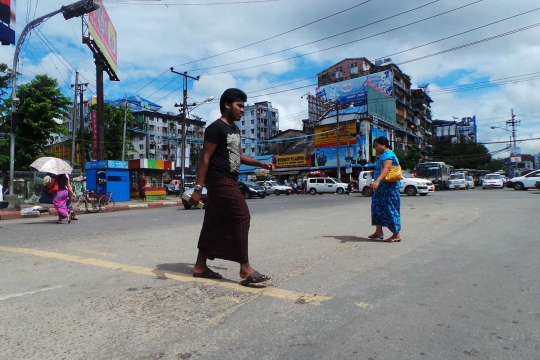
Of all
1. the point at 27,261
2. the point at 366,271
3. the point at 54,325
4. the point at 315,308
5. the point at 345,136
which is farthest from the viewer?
the point at 345,136

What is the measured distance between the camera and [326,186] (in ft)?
113

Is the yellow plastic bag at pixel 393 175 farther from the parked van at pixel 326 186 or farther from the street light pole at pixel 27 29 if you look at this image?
the parked van at pixel 326 186

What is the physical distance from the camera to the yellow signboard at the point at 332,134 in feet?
155

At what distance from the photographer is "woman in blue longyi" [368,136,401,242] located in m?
6.04

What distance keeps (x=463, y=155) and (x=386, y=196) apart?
237 feet

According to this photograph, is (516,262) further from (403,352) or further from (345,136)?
(345,136)

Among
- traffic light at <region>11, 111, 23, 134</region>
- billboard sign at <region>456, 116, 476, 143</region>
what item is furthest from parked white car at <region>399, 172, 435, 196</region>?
billboard sign at <region>456, 116, 476, 143</region>

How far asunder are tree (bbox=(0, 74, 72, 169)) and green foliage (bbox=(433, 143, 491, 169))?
2524 inches

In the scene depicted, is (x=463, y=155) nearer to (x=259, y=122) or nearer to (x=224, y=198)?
(x=259, y=122)

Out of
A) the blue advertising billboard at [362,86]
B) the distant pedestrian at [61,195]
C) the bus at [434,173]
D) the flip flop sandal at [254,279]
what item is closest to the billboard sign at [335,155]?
the bus at [434,173]

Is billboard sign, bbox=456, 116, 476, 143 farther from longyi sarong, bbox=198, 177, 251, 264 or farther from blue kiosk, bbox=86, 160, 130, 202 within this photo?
longyi sarong, bbox=198, 177, 251, 264

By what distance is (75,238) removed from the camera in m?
7.21

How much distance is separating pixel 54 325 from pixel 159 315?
0.73 meters

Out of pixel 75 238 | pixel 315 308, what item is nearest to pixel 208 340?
pixel 315 308
